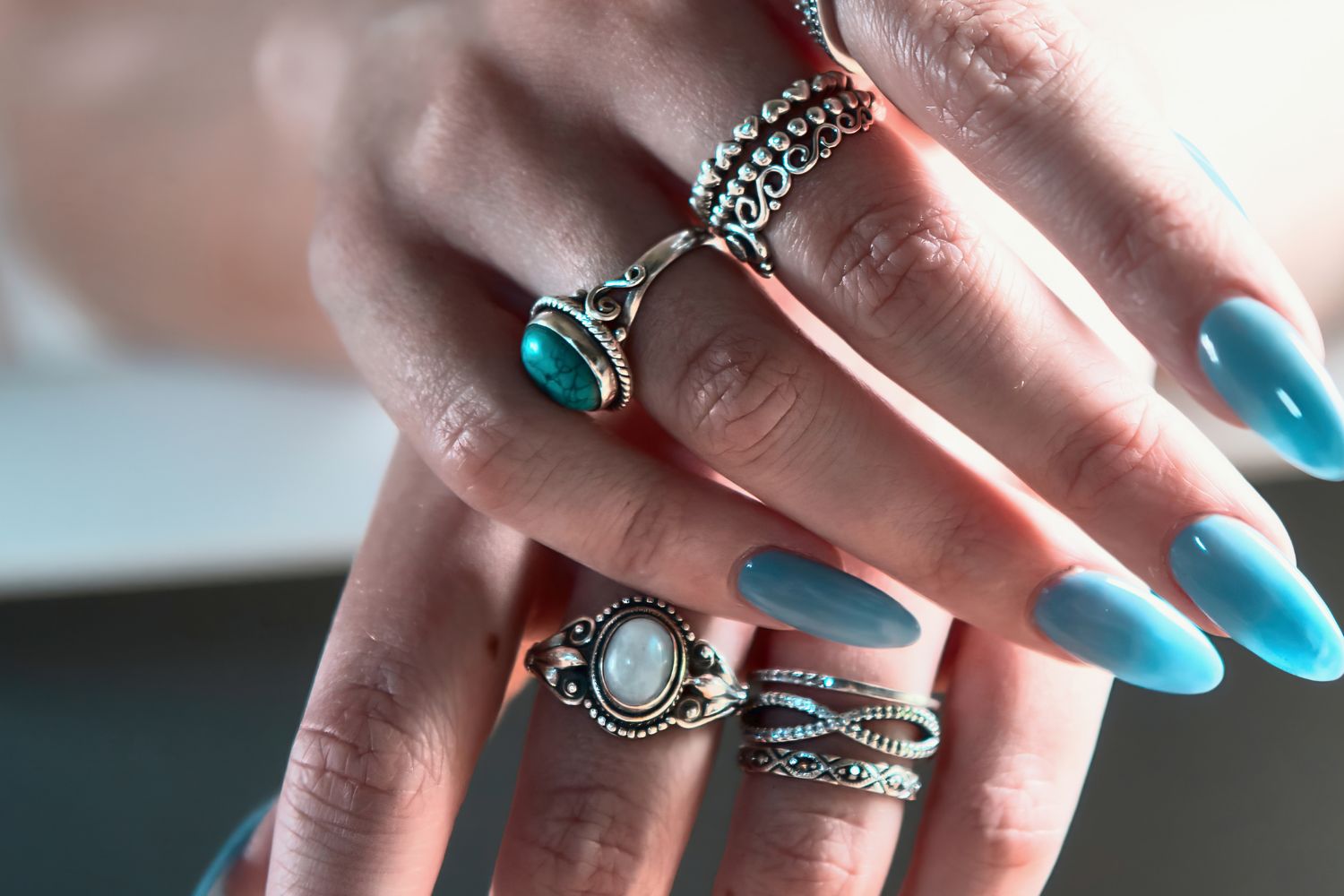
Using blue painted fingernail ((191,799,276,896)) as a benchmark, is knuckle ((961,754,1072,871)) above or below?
above

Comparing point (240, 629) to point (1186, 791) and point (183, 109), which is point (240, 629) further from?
point (1186, 791)

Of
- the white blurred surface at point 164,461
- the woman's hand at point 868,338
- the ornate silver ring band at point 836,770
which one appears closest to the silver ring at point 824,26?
the woman's hand at point 868,338

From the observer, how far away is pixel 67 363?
4.82ft

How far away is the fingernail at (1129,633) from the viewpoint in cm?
63

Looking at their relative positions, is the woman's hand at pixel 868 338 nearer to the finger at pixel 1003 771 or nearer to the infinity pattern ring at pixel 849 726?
the infinity pattern ring at pixel 849 726

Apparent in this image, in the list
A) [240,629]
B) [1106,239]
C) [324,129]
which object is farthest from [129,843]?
[1106,239]

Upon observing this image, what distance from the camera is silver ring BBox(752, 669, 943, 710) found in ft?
2.62

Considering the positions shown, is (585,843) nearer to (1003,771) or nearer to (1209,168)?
(1003,771)

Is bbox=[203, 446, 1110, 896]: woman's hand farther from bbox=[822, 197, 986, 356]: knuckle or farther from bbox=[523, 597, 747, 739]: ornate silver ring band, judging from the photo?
bbox=[822, 197, 986, 356]: knuckle

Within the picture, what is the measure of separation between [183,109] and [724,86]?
2.79 ft

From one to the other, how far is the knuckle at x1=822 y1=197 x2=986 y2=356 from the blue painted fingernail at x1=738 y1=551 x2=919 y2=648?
0.50 feet

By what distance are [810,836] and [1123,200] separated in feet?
1.51

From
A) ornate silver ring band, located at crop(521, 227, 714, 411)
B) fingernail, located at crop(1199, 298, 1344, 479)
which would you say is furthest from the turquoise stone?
fingernail, located at crop(1199, 298, 1344, 479)

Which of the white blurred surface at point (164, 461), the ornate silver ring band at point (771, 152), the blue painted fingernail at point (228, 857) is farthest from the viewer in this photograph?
the white blurred surface at point (164, 461)
